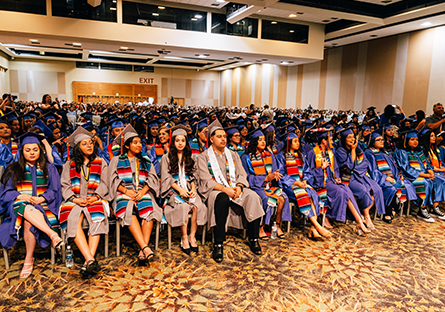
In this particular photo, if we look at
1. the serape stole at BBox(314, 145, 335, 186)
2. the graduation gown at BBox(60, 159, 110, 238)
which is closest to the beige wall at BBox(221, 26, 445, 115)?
the serape stole at BBox(314, 145, 335, 186)

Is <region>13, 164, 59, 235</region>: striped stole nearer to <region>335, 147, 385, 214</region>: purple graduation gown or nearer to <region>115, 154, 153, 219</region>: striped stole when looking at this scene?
<region>115, 154, 153, 219</region>: striped stole

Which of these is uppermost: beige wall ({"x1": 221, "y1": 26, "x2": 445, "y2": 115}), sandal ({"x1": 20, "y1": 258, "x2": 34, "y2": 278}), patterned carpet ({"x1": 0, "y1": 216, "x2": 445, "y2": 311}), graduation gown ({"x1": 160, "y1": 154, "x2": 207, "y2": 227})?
beige wall ({"x1": 221, "y1": 26, "x2": 445, "y2": 115})

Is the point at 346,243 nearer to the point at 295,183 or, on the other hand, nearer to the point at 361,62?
the point at 295,183

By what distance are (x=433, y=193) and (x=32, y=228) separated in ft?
19.0

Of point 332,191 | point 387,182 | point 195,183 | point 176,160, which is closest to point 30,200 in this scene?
point 176,160

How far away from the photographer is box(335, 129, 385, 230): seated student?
4.69 m

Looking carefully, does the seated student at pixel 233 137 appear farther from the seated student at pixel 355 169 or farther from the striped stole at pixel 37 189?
the striped stole at pixel 37 189

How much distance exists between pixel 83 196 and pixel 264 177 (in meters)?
2.27

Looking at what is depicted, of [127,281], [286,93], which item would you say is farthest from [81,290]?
[286,93]

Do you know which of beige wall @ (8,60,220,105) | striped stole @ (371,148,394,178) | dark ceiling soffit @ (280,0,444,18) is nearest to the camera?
striped stole @ (371,148,394,178)

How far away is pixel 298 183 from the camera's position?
4.27m

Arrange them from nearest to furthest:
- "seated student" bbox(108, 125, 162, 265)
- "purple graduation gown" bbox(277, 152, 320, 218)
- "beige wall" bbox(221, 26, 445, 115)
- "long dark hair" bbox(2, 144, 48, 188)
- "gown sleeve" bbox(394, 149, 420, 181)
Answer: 1. "long dark hair" bbox(2, 144, 48, 188)
2. "seated student" bbox(108, 125, 162, 265)
3. "purple graduation gown" bbox(277, 152, 320, 218)
4. "gown sleeve" bbox(394, 149, 420, 181)
5. "beige wall" bbox(221, 26, 445, 115)

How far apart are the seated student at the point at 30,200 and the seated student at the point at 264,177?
2.36m

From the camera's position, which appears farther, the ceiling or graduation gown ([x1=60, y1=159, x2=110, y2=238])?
the ceiling
